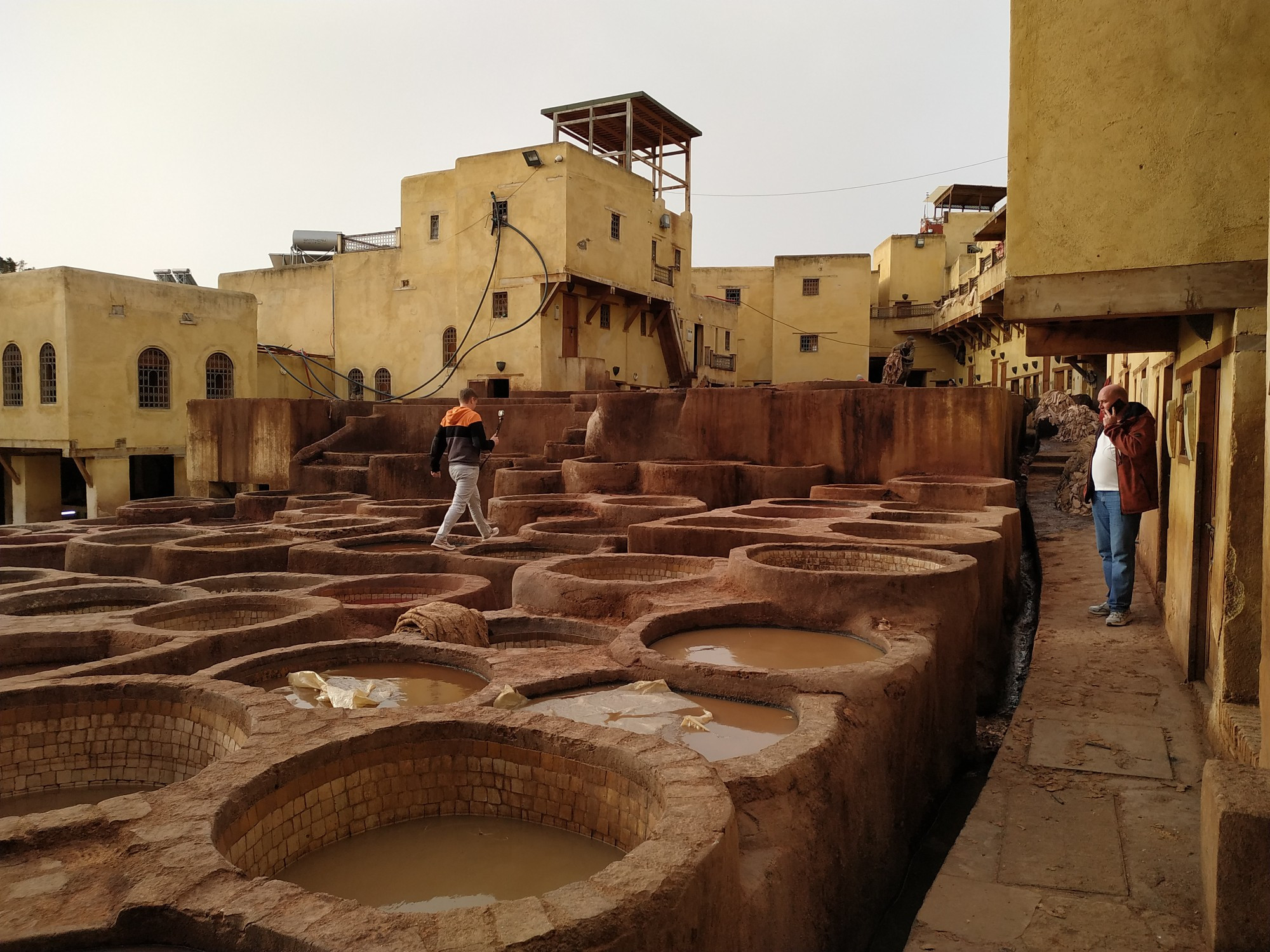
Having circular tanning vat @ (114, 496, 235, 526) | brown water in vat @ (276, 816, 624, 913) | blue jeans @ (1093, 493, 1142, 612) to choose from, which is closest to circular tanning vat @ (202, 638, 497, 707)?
brown water in vat @ (276, 816, 624, 913)

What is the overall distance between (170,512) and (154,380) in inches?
508

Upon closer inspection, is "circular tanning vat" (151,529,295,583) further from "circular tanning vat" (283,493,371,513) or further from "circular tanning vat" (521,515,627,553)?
"circular tanning vat" (283,493,371,513)

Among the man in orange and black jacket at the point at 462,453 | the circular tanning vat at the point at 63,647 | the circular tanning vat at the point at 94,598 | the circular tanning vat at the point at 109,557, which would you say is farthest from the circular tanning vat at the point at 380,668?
the circular tanning vat at the point at 109,557

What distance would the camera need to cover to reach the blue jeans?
677cm

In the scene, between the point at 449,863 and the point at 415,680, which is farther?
the point at 415,680

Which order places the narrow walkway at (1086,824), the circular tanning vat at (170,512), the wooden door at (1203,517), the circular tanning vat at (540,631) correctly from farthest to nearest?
the circular tanning vat at (170,512) → the circular tanning vat at (540,631) → the wooden door at (1203,517) → the narrow walkway at (1086,824)

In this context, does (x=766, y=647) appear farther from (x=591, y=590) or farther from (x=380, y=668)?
(x=380, y=668)

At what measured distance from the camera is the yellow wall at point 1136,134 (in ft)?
16.9

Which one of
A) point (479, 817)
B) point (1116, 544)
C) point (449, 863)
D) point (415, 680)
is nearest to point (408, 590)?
point (415, 680)

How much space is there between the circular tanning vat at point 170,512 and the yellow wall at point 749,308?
2402cm

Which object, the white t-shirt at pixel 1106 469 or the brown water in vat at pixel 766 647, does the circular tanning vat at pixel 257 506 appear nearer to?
the brown water in vat at pixel 766 647

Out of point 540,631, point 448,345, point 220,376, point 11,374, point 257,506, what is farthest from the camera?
point 220,376

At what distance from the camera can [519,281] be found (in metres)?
24.4

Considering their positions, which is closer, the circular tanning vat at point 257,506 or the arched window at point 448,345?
the circular tanning vat at point 257,506
